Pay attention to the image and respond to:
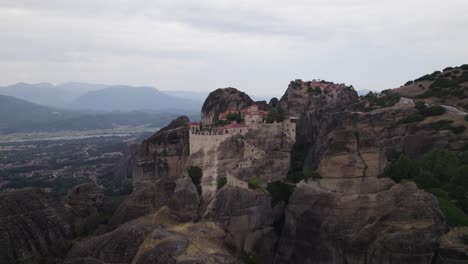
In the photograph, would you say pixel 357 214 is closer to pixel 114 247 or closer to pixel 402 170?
pixel 402 170

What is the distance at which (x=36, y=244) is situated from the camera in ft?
162

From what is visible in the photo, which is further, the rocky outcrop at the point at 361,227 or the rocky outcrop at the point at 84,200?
the rocky outcrop at the point at 84,200

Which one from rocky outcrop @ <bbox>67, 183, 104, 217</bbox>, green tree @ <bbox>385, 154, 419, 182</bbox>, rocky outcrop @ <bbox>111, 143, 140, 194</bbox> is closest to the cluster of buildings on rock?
rocky outcrop @ <bbox>67, 183, 104, 217</bbox>

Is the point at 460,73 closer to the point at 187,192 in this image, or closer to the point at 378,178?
the point at 378,178

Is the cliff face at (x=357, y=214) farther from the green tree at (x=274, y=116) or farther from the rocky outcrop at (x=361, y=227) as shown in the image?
the green tree at (x=274, y=116)

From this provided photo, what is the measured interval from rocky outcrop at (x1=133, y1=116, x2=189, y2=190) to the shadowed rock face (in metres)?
13.3

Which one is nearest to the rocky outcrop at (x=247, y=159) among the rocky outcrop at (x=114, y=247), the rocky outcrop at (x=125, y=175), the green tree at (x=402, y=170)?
the green tree at (x=402, y=170)

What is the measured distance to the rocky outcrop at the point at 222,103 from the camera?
235 ft

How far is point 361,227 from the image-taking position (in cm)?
3825

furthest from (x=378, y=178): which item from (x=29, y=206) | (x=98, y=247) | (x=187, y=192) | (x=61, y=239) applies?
(x=29, y=206)

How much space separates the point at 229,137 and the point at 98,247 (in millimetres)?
20091

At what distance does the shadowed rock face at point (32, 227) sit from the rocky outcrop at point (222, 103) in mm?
25872

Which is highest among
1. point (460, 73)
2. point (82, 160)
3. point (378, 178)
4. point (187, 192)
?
point (460, 73)

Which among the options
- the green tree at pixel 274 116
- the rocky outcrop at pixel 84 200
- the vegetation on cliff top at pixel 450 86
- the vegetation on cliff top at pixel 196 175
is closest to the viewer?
the vegetation on cliff top at pixel 196 175
